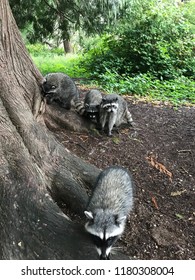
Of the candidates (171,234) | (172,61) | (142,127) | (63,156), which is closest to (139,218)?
(171,234)

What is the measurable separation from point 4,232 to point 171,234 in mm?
1778

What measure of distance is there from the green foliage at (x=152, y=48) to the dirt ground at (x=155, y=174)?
17.3ft

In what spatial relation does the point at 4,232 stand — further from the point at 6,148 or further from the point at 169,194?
the point at 169,194

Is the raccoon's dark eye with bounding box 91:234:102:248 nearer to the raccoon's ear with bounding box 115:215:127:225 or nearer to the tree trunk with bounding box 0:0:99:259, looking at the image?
the tree trunk with bounding box 0:0:99:259

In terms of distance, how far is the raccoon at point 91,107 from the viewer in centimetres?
523

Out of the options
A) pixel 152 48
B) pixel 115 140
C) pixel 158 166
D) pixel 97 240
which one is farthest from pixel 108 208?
pixel 152 48

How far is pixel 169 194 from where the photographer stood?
4246 millimetres

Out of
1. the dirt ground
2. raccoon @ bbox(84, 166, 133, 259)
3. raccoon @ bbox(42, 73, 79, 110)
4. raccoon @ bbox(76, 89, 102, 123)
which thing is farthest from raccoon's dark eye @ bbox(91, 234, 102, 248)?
raccoon @ bbox(76, 89, 102, 123)

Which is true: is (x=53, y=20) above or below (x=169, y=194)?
above

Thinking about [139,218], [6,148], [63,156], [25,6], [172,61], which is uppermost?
[25,6]

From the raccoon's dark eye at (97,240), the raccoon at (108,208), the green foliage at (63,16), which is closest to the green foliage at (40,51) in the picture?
the green foliage at (63,16)

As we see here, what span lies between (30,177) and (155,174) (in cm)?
187

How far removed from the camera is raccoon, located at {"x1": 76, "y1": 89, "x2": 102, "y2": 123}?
5.23 meters
